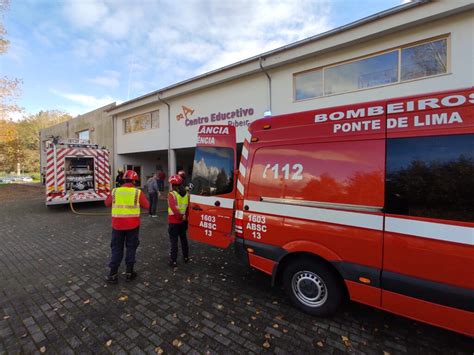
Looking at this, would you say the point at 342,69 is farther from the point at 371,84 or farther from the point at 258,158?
the point at 258,158

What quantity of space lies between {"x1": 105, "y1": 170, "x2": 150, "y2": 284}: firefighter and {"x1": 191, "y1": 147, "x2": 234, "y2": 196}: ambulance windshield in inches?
41.7

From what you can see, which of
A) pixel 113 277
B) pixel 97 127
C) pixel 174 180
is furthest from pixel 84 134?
pixel 113 277

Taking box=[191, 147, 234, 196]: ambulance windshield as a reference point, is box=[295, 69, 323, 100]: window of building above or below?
above

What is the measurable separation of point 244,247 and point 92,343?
80.9 inches

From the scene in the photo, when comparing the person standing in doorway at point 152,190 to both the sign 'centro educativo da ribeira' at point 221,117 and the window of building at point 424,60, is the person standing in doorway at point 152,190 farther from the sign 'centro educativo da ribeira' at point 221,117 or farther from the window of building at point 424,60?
the window of building at point 424,60

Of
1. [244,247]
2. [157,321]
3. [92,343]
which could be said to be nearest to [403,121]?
[244,247]

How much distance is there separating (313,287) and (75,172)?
35.3 ft

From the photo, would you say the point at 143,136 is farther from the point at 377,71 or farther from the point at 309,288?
the point at 309,288

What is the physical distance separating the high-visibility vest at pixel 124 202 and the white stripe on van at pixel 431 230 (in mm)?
3474

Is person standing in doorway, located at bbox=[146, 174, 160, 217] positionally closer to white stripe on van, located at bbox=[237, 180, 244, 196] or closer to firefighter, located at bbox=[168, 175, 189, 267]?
firefighter, located at bbox=[168, 175, 189, 267]

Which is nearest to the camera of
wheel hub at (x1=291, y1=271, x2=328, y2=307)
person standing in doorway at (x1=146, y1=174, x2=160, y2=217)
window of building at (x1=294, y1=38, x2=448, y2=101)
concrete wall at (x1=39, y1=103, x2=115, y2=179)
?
wheel hub at (x1=291, y1=271, x2=328, y2=307)

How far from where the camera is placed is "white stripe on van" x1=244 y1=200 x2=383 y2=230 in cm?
241

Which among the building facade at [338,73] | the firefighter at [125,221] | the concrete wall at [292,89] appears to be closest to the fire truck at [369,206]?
the building facade at [338,73]

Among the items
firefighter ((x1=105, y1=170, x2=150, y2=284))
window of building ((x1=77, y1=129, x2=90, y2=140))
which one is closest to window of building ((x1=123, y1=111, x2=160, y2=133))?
window of building ((x1=77, y1=129, x2=90, y2=140))
